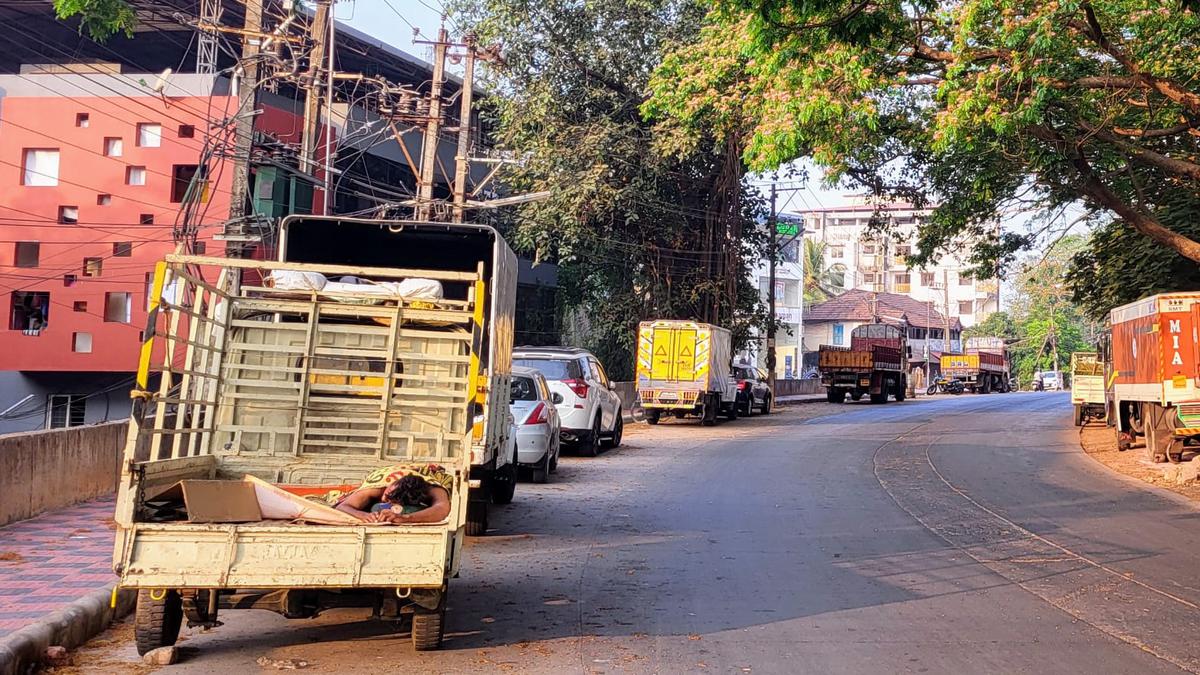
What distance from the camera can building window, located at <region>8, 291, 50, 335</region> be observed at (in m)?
32.6

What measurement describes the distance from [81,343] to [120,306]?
1695 millimetres

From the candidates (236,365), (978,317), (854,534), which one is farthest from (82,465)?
(978,317)

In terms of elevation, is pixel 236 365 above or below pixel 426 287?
below

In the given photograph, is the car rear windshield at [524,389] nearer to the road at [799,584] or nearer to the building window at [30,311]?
the road at [799,584]

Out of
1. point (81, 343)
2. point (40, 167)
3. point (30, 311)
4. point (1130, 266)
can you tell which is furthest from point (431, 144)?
point (1130, 266)

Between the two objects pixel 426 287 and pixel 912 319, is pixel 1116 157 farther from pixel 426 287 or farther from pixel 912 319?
pixel 912 319

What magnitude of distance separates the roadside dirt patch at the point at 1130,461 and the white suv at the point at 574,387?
9.42 metres

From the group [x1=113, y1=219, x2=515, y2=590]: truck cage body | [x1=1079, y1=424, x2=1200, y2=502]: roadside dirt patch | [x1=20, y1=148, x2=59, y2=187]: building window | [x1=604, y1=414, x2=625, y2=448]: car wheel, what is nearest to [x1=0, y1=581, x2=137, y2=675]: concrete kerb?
[x1=113, y1=219, x2=515, y2=590]: truck cage body

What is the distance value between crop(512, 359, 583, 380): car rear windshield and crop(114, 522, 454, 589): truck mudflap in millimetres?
12933

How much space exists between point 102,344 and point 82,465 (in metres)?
22.9

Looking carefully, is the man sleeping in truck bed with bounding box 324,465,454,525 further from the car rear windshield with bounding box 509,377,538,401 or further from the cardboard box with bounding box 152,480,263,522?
the car rear windshield with bounding box 509,377,538,401

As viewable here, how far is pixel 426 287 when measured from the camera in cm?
860

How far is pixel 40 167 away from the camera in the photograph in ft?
108

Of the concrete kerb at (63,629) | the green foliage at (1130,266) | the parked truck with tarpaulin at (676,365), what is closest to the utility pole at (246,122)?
the concrete kerb at (63,629)
